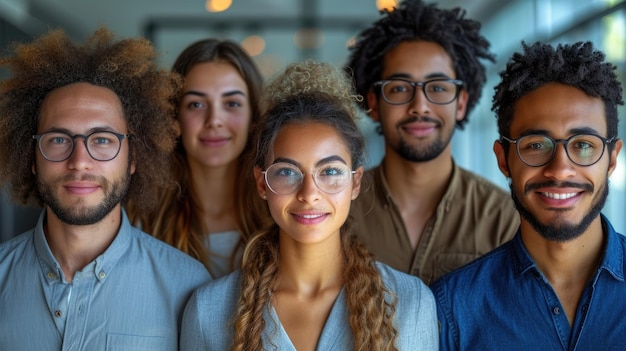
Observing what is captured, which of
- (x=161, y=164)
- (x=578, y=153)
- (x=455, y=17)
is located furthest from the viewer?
(x=455, y=17)

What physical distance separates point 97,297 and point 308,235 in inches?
33.9

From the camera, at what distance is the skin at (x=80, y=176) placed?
285cm

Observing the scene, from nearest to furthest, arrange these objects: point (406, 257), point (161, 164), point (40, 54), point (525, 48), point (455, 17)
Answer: point (525, 48), point (40, 54), point (161, 164), point (406, 257), point (455, 17)

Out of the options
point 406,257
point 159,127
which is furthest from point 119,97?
point 406,257

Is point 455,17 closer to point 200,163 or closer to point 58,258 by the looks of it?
point 200,163

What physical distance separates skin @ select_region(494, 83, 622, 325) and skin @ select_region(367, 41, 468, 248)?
0.87 meters

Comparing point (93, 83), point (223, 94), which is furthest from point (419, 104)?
point (93, 83)

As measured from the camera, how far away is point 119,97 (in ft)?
10.3

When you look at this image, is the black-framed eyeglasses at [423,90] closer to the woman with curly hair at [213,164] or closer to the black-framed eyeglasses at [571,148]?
the woman with curly hair at [213,164]

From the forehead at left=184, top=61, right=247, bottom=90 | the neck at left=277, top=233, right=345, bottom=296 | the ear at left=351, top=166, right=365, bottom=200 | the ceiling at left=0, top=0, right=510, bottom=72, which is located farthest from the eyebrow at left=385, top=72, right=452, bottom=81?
the ceiling at left=0, top=0, right=510, bottom=72

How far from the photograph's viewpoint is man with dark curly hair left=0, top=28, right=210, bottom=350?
2.79 meters

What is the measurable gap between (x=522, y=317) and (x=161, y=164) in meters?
1.67

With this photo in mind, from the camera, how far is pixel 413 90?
3.66 meters

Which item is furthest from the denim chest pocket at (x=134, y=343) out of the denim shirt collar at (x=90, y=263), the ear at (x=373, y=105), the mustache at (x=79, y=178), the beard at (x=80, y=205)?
the ear at (x=373, y=105)
